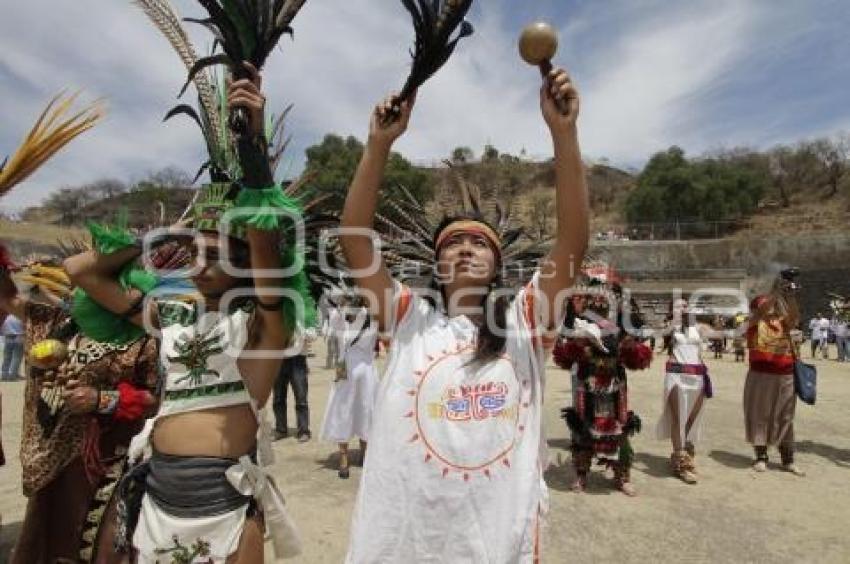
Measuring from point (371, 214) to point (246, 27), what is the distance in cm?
69

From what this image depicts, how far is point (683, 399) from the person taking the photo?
6973mm

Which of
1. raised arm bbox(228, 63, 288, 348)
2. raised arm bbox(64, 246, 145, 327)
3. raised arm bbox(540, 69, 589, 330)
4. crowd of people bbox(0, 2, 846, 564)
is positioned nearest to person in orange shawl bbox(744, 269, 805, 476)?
crowd of people bbox(0, 2, 846, 564)

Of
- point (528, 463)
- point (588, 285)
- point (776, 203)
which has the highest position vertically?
point (776, 203)

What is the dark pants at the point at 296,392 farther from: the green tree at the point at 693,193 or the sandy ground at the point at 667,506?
the green tree at the point at 693,193

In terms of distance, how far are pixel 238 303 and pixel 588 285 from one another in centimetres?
466

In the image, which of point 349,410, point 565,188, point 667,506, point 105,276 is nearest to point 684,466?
point 667,506

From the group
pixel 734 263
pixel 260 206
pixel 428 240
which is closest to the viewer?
pixel 260 206

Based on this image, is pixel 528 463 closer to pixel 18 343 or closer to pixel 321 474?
pixel 321 474

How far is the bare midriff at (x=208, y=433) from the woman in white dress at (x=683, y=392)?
18.3 feet

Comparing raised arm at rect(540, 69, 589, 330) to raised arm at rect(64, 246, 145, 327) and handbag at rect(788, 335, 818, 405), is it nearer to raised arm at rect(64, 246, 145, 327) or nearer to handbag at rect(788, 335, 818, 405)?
raised arm at rect(64, 246, 145, 327)

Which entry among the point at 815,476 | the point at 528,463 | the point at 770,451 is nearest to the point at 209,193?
the point at 528,463

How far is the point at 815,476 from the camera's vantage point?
23.1 feet

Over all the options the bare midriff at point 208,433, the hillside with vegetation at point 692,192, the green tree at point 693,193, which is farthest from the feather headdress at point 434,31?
the green tree at point 693,193

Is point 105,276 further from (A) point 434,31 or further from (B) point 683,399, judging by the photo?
(B) point 683,399
